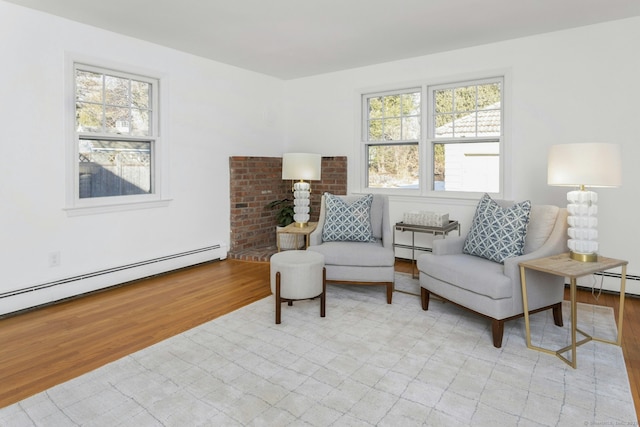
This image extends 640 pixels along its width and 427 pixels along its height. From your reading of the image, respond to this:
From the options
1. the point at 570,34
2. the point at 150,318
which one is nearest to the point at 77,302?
the point at 150,318

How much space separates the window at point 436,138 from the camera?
4.54 meters

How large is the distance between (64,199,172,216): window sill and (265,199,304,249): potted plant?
1370 millimetres

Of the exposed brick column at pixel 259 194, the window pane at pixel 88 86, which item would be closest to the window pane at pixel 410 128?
the exposed brick column at pixel 259 194

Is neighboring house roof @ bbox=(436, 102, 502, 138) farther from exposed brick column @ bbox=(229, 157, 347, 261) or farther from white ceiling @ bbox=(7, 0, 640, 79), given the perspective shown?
exposed brick column @ bbox=(229, 157, 347, 261)

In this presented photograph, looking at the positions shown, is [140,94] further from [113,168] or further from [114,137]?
[113,168]

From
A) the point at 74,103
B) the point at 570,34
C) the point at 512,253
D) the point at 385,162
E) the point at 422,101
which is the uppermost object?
the point at 570,34

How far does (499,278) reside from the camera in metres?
2.70

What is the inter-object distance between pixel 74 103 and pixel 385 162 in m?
3.56

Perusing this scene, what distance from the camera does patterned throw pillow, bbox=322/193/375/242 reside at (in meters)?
3.92

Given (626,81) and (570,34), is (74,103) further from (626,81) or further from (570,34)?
(626,81)

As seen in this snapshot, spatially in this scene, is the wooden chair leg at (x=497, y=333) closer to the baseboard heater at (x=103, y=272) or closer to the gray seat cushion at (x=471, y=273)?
the gray seat cushion at (x=471, y=273)

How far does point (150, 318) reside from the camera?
3199mm

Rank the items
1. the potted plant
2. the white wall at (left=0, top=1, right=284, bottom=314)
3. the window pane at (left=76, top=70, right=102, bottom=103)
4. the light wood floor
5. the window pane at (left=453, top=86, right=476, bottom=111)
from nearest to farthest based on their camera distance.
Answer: the light wood floor → the white wall at (left=0, top=1, right=284, bottom=314) → the window pane at (left=76, top=70, right=102, bottom=103) → the window pane at (left=453, top=86, right=476, bottom=111) → the potted plant

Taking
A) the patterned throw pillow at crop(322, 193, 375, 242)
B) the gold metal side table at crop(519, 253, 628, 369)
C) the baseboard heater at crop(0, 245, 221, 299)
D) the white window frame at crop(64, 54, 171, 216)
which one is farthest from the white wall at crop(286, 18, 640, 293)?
the white window frame at crop(64, 54, 171, 216)
